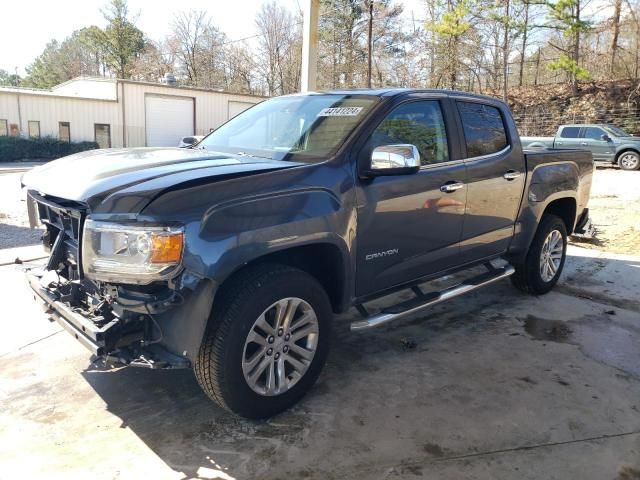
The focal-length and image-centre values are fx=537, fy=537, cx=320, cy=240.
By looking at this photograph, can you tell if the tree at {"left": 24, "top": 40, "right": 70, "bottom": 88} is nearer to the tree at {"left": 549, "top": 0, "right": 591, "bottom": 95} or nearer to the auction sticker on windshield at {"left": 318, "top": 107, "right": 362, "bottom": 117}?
the tree at {"left": 549, "top": 0, "right": 591, "bottom": 95}

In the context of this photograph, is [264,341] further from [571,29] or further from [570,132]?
[571,29]

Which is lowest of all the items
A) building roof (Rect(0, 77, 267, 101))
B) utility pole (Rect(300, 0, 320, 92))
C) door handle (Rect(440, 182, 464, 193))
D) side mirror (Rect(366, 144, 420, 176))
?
door handle (Rect(440, 182, 464, 193))

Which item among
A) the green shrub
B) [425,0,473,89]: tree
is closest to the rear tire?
the green shrub

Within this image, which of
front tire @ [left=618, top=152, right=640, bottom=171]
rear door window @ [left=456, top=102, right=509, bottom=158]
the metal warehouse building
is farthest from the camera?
the metal warehouse building

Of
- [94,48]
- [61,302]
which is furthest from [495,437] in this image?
[94,48]

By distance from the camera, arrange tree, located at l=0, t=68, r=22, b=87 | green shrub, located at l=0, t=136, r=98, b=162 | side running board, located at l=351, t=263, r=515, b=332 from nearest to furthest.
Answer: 1. side running board, located at l=351, t=263, r=515, b=332
2. green shrub, located at l=0, t=136, r=98, b=162
3. tree, located at l=0, t=68, r=22, b=87

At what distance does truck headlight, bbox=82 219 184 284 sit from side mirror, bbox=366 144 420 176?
1.38m

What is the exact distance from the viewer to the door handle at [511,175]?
4.69 m

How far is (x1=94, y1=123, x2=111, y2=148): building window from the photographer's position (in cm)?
2748

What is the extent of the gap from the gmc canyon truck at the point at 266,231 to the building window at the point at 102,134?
83.9ft

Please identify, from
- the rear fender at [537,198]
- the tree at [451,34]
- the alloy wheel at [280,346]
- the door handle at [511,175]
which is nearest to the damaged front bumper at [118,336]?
the alloy wheel at [280,346]

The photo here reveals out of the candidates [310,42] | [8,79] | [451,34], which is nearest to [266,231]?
[310,42]

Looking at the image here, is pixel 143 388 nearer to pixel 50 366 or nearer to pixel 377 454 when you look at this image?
pixel 50 366

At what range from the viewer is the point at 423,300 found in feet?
13.0
